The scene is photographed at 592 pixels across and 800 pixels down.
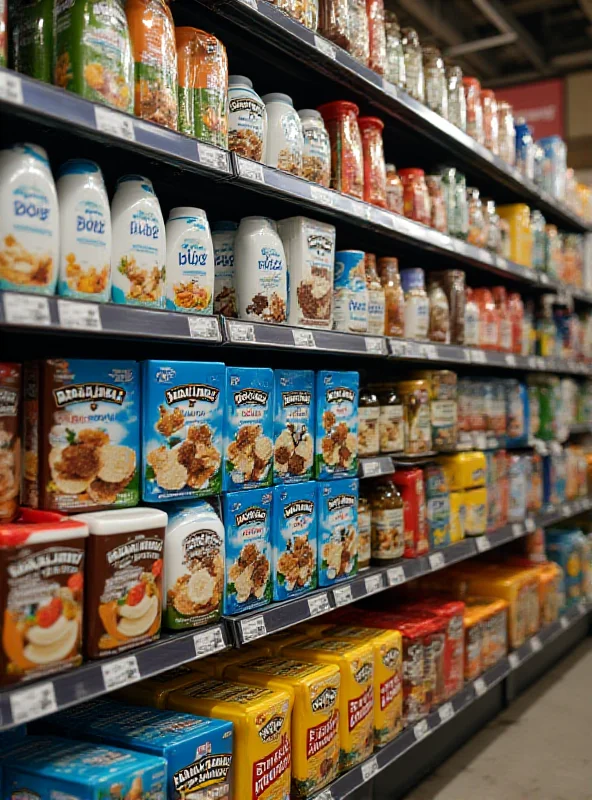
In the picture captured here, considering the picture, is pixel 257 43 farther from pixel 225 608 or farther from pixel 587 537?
pixel 587 537

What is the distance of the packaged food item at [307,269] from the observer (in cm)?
218

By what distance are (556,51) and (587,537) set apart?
3.92 meters

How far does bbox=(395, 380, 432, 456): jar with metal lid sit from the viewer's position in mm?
2865

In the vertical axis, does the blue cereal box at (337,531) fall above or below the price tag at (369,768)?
above

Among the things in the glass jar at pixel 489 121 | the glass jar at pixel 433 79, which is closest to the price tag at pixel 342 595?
the glass jar at pixel 433 79

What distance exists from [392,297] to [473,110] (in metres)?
1.09

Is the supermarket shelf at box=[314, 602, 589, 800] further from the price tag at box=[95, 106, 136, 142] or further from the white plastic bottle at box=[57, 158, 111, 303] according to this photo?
the price tag at box=[95, 106, 136, 142]

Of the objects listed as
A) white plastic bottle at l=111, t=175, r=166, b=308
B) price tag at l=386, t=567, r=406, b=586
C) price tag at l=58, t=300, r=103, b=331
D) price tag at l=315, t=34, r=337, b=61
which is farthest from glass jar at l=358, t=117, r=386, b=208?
price tag at l=58, t=300, r=103, b=331

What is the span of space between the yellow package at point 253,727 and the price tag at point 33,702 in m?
0.55

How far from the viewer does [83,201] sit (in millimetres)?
1542

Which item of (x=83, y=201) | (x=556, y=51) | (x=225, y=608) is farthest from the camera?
(x=556, y=51)

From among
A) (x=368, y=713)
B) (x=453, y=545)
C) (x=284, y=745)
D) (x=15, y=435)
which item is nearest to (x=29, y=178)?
(x=15, y=435)

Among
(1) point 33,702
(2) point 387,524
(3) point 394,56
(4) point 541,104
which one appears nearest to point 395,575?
(2) point 387,524

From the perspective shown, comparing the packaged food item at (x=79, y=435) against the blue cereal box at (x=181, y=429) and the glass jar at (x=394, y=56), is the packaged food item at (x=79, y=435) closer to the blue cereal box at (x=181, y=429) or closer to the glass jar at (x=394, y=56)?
the blue cereal box at (x=181, y=429)
